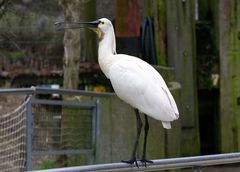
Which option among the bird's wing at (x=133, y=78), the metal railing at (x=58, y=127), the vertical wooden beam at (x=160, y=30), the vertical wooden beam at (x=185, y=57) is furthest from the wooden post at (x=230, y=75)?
the bird's wing at (x=133, y=78)

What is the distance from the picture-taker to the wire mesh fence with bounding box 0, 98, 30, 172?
7949mm

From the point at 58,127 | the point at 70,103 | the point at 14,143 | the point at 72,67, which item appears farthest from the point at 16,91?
the point at 72,67

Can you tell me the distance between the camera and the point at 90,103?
880cm

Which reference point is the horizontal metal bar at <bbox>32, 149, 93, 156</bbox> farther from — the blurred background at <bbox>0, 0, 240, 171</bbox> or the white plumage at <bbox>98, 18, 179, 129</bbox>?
the white plumage at <bbox>98, 18, 179, 129</bbox>

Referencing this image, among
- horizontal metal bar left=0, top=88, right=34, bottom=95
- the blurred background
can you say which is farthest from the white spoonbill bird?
the blurred background

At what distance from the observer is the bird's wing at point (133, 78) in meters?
5.40

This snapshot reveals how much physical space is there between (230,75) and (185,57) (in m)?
0.73

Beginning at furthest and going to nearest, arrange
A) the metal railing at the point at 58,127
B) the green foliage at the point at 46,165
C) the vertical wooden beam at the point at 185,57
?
1. the green foliage at the point at 46,165
2. the vertical wooden beam at the point at 185,57
3. the metal railing at the point at 58,127

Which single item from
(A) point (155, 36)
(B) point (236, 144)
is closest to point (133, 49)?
(A) point (155, 36)

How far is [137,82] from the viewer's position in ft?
17.9

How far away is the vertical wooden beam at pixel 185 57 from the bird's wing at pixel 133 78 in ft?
10.7

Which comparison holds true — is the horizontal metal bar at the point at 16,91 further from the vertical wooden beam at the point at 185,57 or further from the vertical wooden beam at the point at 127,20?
the vertical wooden beam at the point at 127,20

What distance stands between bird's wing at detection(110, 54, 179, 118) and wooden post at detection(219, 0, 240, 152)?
3.05 m

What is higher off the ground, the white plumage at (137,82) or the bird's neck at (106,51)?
the bird's neck at (106,51)
